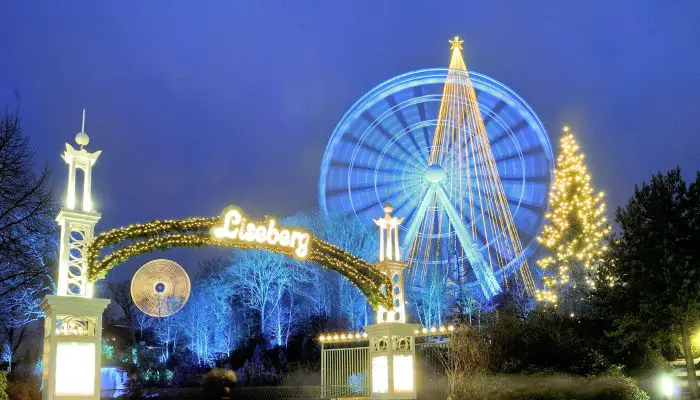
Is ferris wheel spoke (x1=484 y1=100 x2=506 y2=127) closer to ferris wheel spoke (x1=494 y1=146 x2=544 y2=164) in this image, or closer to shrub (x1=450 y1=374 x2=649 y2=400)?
ferris wheel spoke (x1=494 y1=146 x2=544 y2=164)

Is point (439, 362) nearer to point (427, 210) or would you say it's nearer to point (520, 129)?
point (427, 210)

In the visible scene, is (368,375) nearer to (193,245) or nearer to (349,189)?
(193,245)

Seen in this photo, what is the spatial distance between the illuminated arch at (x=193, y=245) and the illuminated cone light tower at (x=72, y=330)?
39 centimetres

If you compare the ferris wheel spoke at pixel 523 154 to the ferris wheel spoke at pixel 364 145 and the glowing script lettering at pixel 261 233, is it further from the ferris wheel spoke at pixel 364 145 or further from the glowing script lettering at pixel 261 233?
the glowing script lettering at pixel 261 233

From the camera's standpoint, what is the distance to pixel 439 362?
2136 cm

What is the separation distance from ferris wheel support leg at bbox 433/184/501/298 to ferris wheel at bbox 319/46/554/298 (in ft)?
0.18

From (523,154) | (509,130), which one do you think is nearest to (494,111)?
(509,130)

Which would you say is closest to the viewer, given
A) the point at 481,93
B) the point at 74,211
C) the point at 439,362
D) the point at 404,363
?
the point at 74,211

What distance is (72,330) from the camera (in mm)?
12695

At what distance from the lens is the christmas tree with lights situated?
126 feet

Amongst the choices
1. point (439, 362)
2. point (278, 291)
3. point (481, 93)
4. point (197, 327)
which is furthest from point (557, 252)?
point (197, 327)

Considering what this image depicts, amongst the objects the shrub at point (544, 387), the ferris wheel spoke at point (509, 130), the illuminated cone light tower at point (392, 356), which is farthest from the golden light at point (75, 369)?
the ferris wheel spoke at point (509, 130)

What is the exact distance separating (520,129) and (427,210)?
260 inches

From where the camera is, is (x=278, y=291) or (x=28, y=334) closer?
(x=28, y=334)
